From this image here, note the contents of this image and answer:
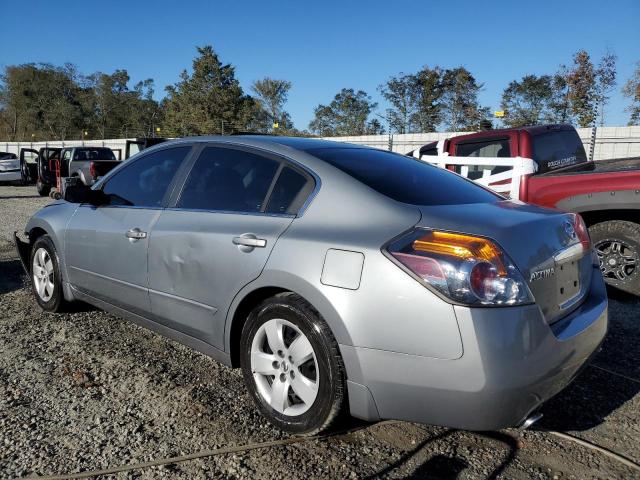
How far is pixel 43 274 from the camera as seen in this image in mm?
4363

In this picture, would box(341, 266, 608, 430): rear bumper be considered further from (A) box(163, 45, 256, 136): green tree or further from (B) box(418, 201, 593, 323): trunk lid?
(A) box(163, 45, 256, 136): green tree

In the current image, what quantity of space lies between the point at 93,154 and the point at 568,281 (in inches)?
730

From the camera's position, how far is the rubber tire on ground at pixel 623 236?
491 cm

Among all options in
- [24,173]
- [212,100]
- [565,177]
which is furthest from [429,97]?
[565,177]

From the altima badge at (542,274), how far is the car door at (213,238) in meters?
1.13

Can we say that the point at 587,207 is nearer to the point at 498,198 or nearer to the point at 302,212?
the point at 498,198

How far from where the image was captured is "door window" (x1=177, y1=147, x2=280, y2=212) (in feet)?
9.39

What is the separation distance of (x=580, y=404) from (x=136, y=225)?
2.84 metres

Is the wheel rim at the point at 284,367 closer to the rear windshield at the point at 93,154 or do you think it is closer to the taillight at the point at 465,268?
the taillight at the point at 465,268

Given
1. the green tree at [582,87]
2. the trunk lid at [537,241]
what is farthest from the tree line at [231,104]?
the trunk lid at [537,241]

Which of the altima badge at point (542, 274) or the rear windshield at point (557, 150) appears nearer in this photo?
the altima badge at point (542, 274)

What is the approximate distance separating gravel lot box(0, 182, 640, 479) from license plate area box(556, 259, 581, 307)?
2.35 feet

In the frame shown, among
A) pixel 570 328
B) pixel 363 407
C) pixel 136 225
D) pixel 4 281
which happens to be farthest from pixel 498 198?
pixel 4 281

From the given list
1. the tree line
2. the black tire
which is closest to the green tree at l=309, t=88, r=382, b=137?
the tree line
